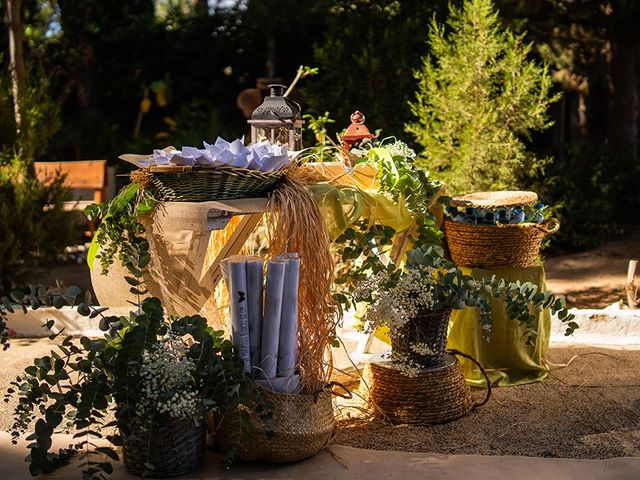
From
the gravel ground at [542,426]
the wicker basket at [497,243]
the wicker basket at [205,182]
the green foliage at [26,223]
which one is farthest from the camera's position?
the green foliage at [26,223]

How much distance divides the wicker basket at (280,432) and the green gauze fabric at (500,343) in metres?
1.35

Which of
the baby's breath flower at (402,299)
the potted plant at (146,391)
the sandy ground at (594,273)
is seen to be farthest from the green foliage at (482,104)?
the potted plant at (146,391)

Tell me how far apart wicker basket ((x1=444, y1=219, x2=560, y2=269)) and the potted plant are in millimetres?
1660

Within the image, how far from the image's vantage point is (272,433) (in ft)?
12.1

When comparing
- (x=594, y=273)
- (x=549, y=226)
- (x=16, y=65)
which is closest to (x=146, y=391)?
(x=549, y=226)

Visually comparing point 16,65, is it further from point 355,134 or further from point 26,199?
point 355,134

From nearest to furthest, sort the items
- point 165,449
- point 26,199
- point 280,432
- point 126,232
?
point 165,449 → point 280,432 → point 126,232 → point 26,199

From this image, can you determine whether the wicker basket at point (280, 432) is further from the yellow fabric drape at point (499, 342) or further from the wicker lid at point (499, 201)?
the wicker lid at point (499, 201)

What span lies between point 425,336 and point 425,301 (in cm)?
25

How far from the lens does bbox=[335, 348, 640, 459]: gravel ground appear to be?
407cm

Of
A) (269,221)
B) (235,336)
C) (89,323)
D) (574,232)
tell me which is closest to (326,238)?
(269,221)

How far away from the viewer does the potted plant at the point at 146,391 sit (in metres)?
3.50

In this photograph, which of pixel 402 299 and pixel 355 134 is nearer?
pixel 402 299

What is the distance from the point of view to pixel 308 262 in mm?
3891
